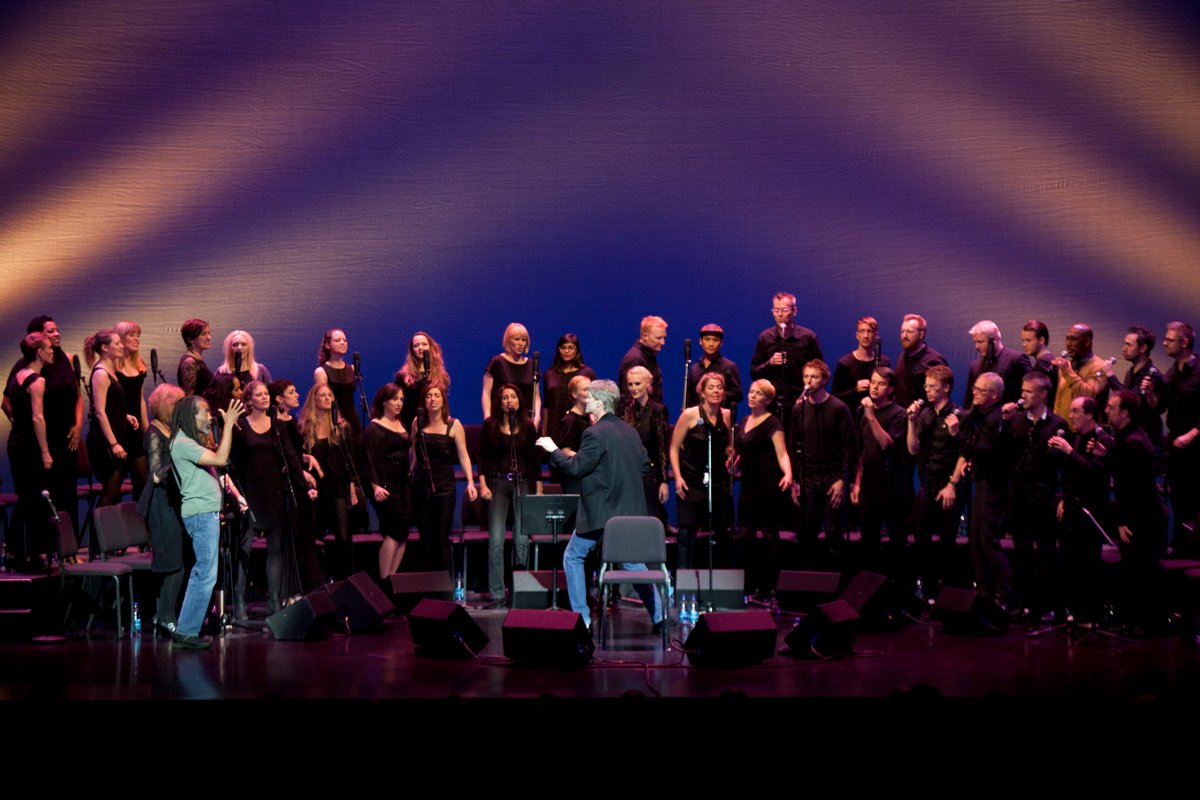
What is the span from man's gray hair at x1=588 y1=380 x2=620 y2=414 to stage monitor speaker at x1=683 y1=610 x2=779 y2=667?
1.45m

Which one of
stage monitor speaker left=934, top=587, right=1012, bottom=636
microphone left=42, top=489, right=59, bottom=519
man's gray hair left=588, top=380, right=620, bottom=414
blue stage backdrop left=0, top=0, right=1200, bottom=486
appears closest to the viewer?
man's gray hair left=588, top=380, right=620, bottom=414

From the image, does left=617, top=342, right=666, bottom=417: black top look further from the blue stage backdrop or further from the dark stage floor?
the dark stage floor

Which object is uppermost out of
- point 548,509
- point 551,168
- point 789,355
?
point 551,168

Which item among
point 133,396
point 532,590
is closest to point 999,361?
point 532,590

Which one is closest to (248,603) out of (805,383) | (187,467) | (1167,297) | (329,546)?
(329,546)

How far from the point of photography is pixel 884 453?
8.68 metres

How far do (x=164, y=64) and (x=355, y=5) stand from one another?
1750 mm

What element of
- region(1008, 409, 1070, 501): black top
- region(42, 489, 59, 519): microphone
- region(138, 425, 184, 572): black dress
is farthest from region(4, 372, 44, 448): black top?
region(1008, 409, 1070, 501): black top

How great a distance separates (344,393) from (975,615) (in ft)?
15.6

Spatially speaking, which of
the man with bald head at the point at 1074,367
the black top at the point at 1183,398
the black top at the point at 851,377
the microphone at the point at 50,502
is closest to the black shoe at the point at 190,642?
the microphone at the point at 50,502

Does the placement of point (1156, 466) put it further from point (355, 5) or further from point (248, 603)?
point (355, 5)

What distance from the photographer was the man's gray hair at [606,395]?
294 inches

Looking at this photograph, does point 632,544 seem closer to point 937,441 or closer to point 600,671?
point 600,671

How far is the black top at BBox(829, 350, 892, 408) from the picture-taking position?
9.46 m
